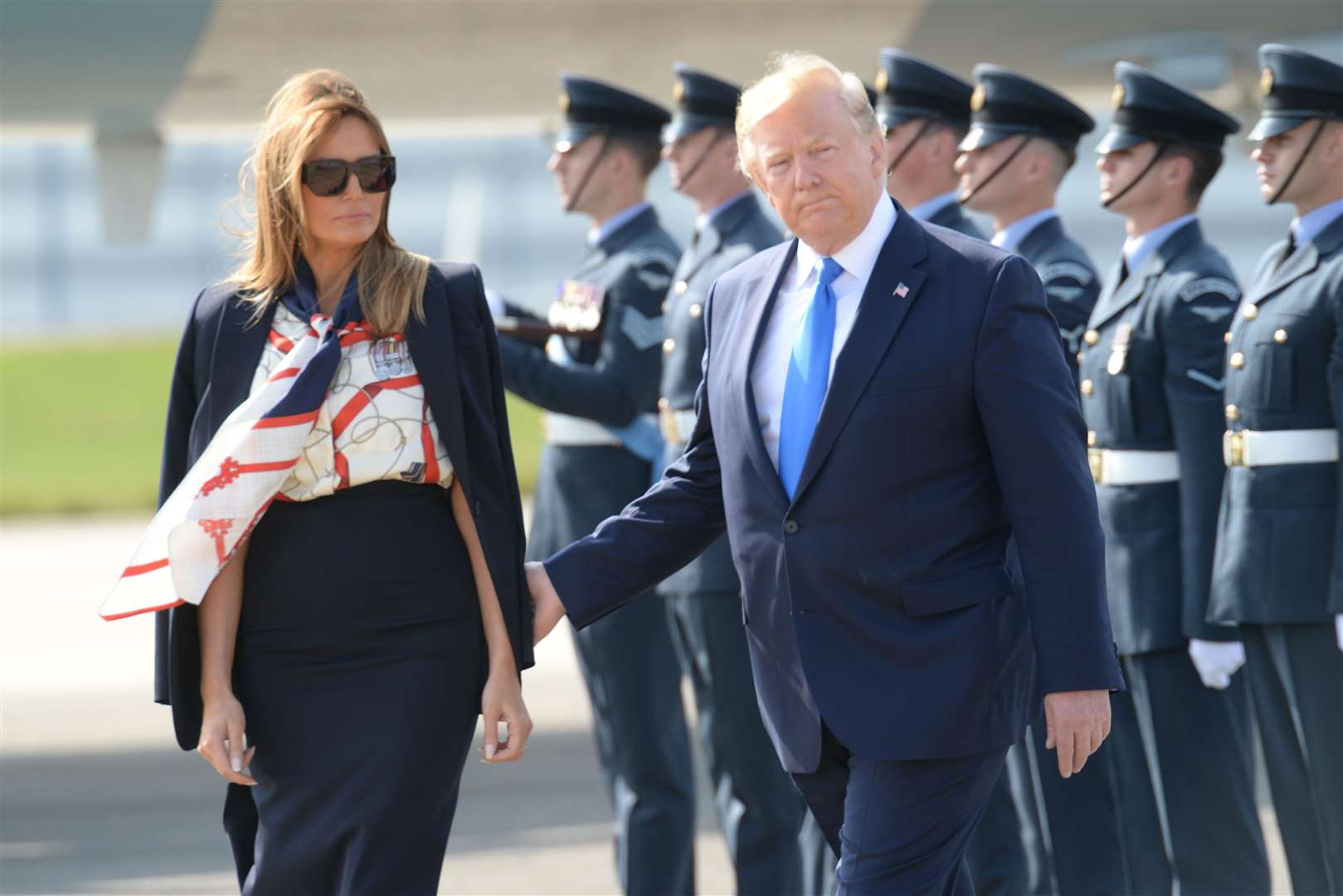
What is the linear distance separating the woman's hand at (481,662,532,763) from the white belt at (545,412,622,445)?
192 cm

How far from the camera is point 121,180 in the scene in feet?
27.1

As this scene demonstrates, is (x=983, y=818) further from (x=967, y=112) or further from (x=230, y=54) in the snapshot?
(x=230, y=54)

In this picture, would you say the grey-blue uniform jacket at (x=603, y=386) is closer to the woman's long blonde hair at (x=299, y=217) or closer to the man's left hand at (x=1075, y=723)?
the woman's long blonde hair at (x=299, y=217)

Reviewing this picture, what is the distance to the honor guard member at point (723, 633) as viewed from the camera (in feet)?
14.2

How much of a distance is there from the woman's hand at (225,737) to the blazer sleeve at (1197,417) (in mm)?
2093

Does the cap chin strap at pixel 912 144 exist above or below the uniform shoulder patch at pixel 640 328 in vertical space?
above

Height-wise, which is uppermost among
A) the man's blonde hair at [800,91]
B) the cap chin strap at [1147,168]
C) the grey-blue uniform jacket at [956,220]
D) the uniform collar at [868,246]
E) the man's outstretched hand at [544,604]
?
the man's blonde hair at [800,91]

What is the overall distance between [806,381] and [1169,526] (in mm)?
1621

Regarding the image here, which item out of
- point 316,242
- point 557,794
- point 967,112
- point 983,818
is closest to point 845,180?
point 316,242

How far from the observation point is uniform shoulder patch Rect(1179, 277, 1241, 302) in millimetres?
4144

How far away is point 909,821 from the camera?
2717 millimetres

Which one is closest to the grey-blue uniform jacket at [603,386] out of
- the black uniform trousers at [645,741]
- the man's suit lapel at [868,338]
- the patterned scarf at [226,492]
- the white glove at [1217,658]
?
the black uniform trousers at [645,741]

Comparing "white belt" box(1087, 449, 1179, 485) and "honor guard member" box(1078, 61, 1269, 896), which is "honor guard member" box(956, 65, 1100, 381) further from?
"white belt" box(1087, 449, 1179, 485)

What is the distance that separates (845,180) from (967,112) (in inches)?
87.3
